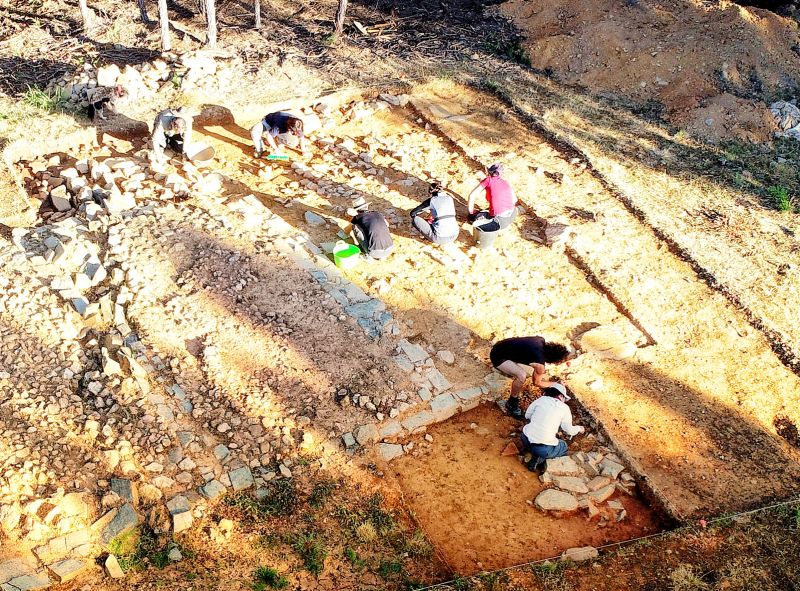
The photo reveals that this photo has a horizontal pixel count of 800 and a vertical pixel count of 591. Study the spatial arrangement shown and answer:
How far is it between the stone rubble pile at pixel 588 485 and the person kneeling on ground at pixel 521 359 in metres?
0.78

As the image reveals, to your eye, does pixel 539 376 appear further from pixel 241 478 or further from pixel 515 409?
pixel 241 478

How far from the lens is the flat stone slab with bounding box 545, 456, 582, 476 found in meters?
6.68

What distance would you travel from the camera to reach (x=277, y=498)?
6176 mm

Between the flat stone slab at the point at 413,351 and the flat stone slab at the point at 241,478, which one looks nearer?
the flat stone slab at the point at 241,478

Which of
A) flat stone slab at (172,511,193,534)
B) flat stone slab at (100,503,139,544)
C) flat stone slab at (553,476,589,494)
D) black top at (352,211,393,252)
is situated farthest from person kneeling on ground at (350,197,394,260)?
flat stone slab at (100,503,139,544)

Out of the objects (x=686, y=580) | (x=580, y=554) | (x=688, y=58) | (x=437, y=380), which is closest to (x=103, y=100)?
(x=437, y=380)

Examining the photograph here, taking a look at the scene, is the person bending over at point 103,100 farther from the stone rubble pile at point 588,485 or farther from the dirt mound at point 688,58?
the stone rubble pile at point 588,485

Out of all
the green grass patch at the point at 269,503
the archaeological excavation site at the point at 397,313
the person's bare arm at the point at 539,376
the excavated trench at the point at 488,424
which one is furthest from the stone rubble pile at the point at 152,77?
the person's bare arm at the point at 539,376

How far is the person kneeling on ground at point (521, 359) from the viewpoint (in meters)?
6.95

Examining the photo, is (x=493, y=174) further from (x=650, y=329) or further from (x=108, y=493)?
(x=108, y=493)

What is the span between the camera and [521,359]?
7000mm

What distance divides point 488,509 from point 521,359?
5.13 ft

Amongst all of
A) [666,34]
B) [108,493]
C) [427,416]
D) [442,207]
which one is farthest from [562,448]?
[666,34]

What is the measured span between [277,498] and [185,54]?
30.0 feet
